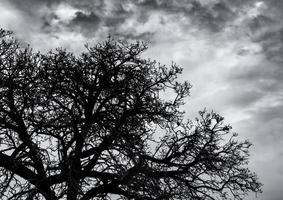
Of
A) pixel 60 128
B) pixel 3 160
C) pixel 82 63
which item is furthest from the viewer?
pixel 82 63

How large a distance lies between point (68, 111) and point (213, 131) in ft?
16.1

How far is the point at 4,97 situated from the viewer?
531 inches

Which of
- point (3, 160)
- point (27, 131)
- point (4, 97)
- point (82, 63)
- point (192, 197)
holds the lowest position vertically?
point (192, 197)

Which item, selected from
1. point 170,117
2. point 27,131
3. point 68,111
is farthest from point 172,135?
point 27,131

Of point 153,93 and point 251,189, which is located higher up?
point 153,93

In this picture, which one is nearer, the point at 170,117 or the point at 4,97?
the point at 4,97

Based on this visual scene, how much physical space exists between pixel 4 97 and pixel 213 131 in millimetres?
6770

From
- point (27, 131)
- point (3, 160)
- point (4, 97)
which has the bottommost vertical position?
point (3, 160)

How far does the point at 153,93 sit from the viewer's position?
15.1 metres

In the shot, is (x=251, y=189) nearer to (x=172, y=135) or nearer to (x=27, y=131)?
(x=172, y=135)

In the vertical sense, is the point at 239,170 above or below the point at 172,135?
below

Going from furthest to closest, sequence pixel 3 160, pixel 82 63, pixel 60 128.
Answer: pixel 82 63 → pixel 60 128 → pixel 3 160

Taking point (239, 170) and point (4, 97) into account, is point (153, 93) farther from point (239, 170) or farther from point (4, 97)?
→ point (4, 97)

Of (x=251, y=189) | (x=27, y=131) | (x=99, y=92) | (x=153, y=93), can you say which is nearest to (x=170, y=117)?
(x=153, y=93)
